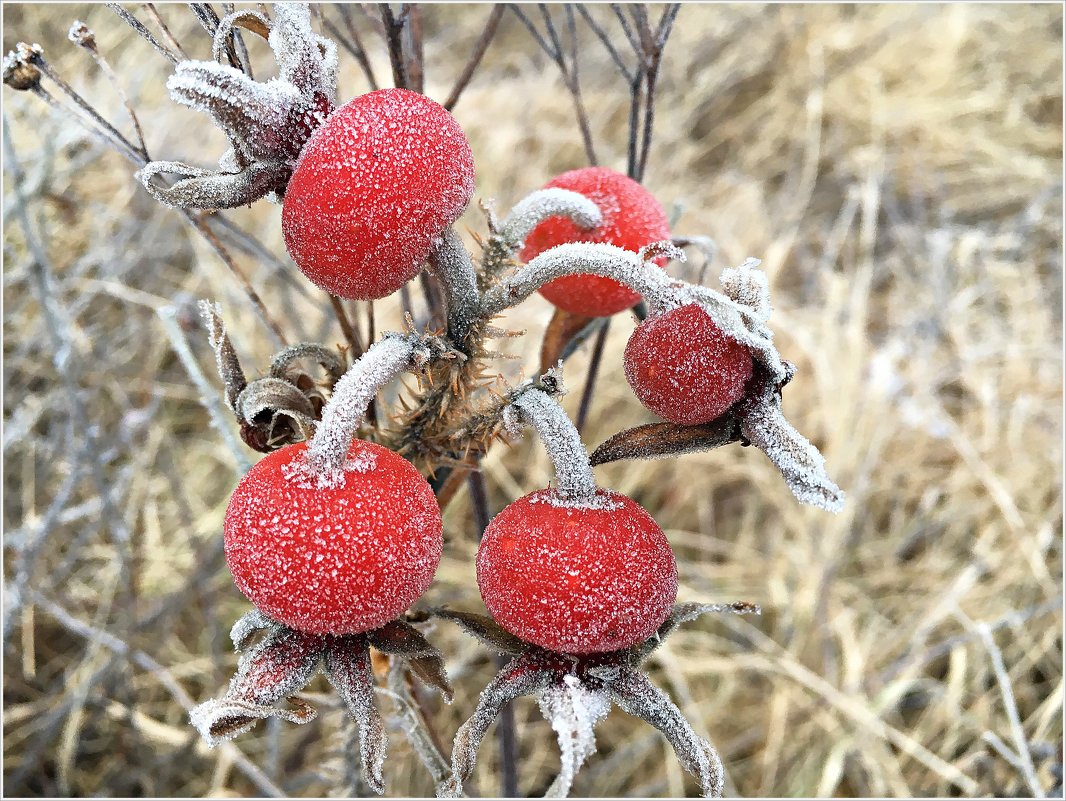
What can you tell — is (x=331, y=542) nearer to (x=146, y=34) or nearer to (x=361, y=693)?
(x=361, y=693)

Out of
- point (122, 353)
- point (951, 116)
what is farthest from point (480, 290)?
point (951, 116)

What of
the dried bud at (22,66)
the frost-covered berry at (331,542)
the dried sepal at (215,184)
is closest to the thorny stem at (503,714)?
the frost-covered berry at (331,542)

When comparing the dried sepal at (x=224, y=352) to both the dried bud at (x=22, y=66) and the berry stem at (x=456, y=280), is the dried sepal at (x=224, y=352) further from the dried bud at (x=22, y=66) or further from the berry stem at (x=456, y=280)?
the dried bud at (x=22, y=66)

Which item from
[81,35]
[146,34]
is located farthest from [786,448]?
[81,35]

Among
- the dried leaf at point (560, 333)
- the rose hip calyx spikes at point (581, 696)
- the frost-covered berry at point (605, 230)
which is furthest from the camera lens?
the dried leaf at point (560, 333)

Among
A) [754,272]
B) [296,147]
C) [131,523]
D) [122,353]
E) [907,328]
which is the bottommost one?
[907,328]

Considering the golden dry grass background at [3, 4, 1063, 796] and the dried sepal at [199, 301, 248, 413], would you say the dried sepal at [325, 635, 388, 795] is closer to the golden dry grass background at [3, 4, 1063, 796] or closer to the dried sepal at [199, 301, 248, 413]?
the dried sepal at [199, 301, 248, 413]

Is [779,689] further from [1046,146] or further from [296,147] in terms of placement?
[1046,146]
